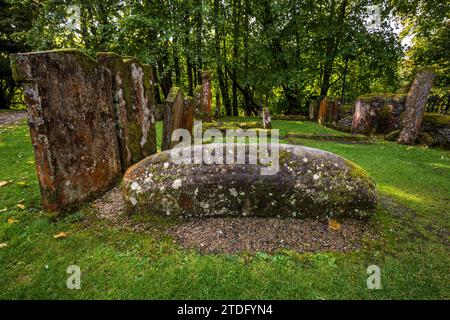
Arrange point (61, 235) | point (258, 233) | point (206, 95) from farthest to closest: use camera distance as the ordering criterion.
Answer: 1. point (206, 95)
2. point (258, 233)
3. point (61, 235)

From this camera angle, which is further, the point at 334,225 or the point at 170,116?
the point at 170,116

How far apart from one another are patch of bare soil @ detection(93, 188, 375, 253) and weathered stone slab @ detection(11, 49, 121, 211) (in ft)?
2.41

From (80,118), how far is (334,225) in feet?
14.1

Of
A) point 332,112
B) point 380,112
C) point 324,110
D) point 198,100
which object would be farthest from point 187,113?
point 332,112

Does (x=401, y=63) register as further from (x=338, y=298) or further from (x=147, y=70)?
(x=338, y=298)

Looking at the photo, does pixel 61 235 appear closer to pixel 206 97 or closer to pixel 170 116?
pixel 170 116

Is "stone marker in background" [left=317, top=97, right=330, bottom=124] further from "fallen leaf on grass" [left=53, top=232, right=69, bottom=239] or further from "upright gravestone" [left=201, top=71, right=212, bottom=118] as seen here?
"fallen leaf on grass" [left=53, top=232, right=69, bottom=239]

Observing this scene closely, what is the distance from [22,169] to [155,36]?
13698mm

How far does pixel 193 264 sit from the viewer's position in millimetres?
2943

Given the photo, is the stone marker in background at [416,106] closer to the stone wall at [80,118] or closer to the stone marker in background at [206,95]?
the stone marker in background at [206,95]

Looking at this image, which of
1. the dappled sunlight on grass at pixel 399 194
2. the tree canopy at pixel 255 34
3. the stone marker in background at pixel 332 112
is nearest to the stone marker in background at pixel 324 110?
the stone marker in background at pixel 332 112

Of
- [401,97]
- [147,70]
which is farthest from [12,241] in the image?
[401,97]

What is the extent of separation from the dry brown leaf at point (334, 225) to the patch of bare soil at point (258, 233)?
28mm

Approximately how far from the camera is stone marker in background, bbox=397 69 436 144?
960cm
